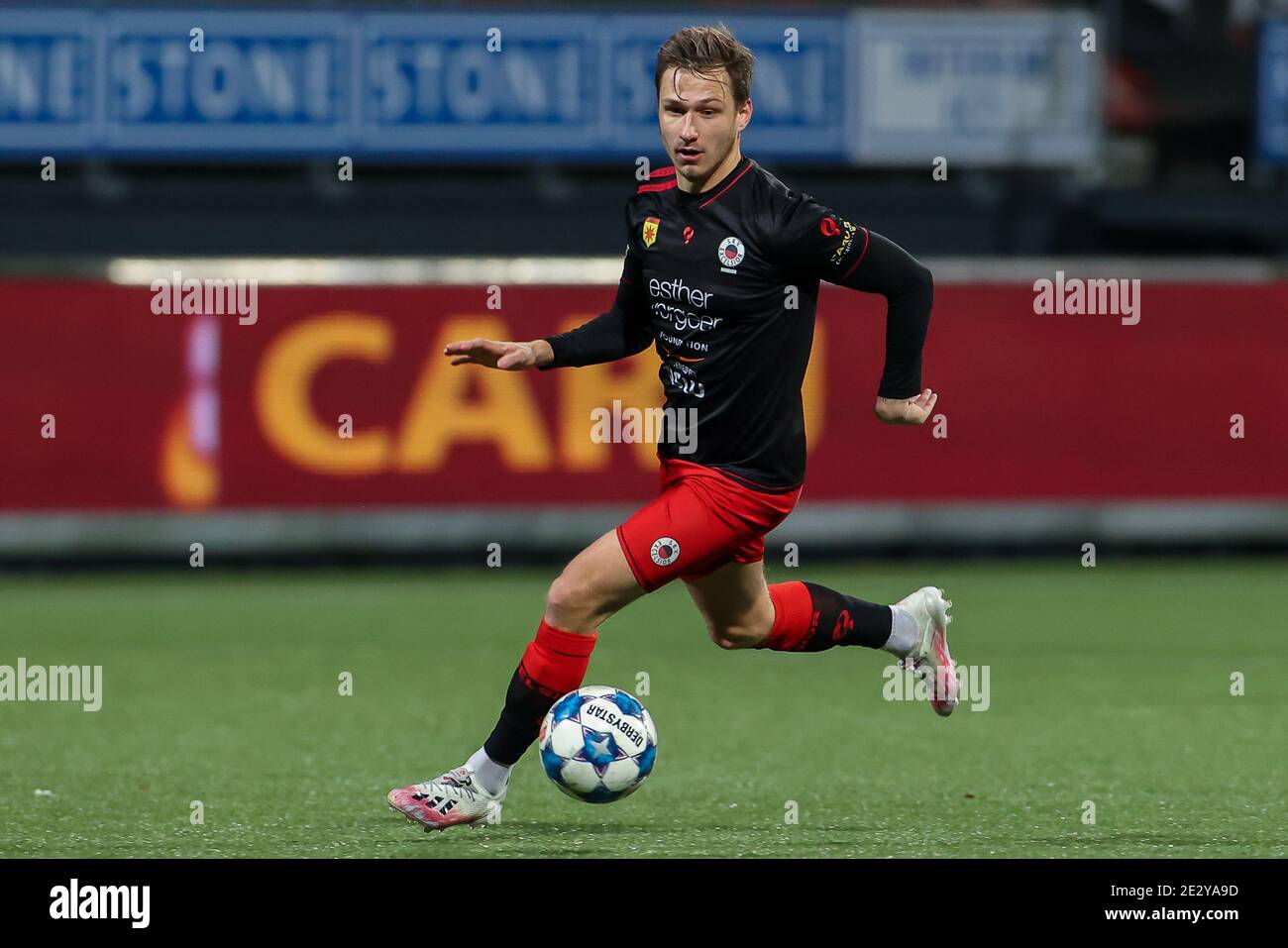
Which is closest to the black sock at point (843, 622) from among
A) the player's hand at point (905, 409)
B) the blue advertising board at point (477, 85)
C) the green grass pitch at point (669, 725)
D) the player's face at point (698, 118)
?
the green grass pitch at point (669, 725)

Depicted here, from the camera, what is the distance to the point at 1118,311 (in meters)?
15.4

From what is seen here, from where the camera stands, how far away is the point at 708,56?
6.57 metres

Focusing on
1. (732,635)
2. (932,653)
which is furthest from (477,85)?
(732,635)

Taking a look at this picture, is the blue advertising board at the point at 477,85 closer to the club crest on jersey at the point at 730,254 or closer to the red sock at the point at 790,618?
the red sock at the point at 790,618

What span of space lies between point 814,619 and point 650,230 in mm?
1412

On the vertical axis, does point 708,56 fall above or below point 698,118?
above

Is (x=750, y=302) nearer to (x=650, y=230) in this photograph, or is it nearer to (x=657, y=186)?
(x=650, y=230)

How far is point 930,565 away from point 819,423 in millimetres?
1243

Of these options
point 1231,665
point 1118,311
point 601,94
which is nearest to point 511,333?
point 601,94

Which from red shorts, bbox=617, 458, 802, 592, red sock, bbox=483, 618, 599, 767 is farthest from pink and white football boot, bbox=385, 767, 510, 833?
red shorts, bbox=617, 458, 802, 592

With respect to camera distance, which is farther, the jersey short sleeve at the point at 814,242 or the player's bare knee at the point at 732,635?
the player's bare knee at the point at 732,635

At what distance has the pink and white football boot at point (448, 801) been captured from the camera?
21.9 ft

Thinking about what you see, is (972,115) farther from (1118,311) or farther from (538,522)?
(538,522)

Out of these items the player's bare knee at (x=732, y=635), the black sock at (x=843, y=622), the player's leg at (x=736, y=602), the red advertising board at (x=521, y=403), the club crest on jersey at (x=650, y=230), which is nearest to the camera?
the club crest on jersey at (x=650, y=230)
